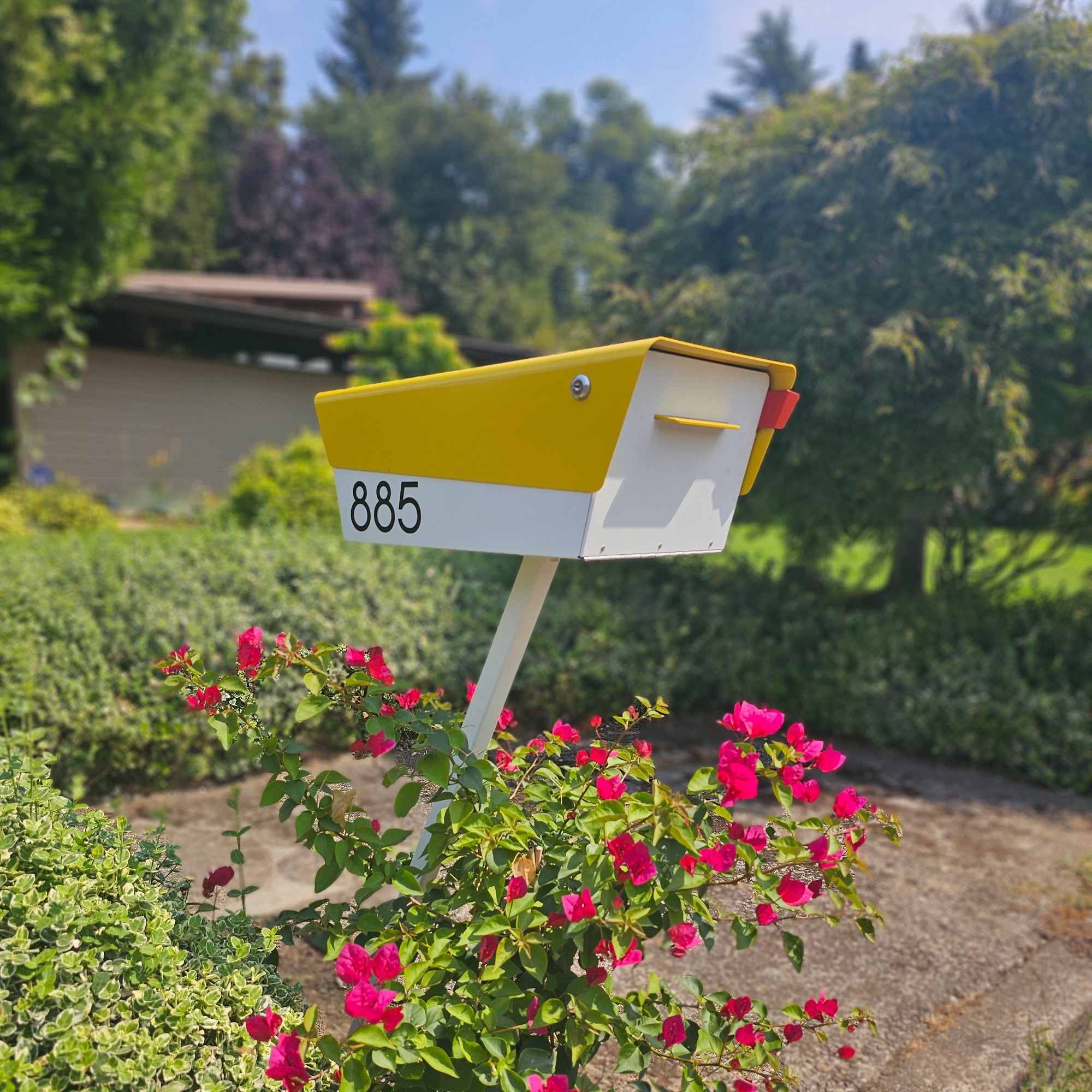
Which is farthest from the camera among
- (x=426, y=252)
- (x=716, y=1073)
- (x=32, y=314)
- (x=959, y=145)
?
(x=426, y=252)

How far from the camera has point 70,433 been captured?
10.8 meters

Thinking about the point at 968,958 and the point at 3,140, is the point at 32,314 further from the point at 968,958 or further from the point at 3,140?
the point at 968,958

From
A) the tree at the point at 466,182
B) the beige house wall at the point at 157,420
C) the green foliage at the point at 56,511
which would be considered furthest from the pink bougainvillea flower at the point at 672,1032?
the tree at the point at 466,182

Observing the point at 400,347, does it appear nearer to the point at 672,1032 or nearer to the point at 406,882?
the point at 406,882

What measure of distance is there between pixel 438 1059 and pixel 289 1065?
0.69ft

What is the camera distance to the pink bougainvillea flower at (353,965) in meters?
1.21

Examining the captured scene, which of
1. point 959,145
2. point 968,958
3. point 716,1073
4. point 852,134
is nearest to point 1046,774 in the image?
point 968,958

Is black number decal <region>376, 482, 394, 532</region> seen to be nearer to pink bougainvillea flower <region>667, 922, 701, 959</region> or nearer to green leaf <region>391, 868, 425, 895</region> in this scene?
green leaf <region>391, 868, 425, 895</region>

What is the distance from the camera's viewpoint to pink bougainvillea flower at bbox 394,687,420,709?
160 centimetres

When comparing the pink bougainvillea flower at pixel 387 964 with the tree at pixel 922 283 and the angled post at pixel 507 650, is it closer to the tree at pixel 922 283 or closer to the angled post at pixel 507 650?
the angled post at pixel 507 650

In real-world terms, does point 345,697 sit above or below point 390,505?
below

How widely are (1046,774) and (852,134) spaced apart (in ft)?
11.7

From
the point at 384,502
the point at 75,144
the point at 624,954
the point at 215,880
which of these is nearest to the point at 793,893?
the point at 624,954

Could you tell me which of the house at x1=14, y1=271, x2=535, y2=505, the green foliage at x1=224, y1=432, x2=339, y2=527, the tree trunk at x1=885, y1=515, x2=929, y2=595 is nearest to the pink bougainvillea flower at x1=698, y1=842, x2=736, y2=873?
the tree trunk at x1=885, y1=515, x2=929, y2=595
